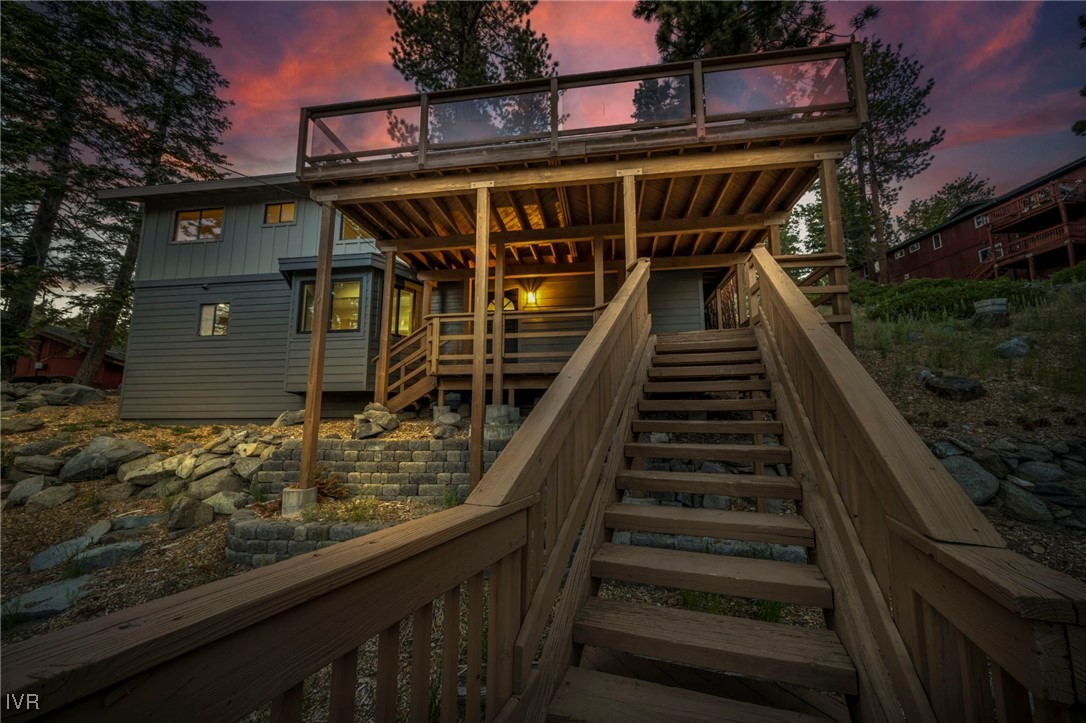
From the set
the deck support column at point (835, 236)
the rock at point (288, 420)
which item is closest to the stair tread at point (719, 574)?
the deck support column at point (835, 236)

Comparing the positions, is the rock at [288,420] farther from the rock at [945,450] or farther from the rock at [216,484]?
the rock at [945,450]

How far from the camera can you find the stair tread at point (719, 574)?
1987 mm

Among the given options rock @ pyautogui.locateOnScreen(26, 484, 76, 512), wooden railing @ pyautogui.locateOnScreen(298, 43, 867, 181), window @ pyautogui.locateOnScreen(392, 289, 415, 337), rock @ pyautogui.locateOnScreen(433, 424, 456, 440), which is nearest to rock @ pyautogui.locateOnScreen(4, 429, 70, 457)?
rock @ pyautogui.locateOnScreen(26, 484, 76, 512)

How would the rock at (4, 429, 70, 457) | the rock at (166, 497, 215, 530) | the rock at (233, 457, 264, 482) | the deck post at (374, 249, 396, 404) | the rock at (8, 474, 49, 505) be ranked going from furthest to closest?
the deck post at (374, 249, 396, 404) → the rock at (4, 429, 70, 457) → the rock at (233, 457, 264, 482) → the rock at (8, 474, 49, 505) → the rock at (166, 497, 215, 530)

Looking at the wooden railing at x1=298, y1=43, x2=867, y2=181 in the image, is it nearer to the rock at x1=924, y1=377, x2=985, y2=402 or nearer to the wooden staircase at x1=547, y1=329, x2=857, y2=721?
the rock at x1=924, y1=377, x2=985, y2=402

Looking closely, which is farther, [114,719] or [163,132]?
[163,132]

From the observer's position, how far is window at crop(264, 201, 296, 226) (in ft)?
37.1

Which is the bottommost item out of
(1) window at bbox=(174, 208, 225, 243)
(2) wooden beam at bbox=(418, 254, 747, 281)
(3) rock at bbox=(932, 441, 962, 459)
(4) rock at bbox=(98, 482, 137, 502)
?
(4) rock at bbox=(98, 482, 137, 502)

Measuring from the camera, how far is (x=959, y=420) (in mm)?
5551

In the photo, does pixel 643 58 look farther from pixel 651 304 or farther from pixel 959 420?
pixel 959 420

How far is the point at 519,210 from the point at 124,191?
1201 centimetres

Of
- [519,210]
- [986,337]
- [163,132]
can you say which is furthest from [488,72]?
[986,337]

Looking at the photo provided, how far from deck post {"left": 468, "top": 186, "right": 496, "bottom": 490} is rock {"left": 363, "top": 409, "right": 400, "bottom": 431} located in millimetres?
2221

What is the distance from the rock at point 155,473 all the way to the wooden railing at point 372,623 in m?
8.78
